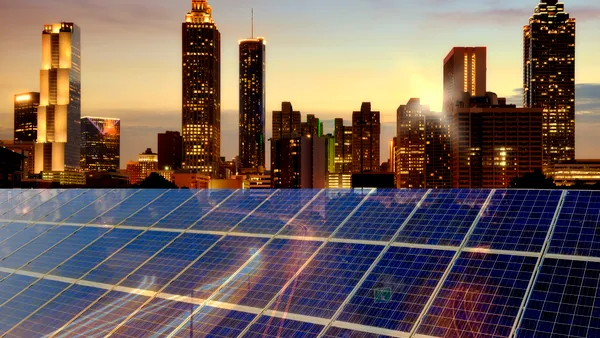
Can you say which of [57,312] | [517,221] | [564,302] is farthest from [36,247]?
[564,302]

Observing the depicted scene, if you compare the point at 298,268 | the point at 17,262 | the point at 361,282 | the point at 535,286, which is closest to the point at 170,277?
the point at 298,268

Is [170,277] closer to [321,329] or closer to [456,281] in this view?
[321,329]

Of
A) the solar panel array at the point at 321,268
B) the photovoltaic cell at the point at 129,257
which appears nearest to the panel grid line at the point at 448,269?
the solar panel array at the point at 321,268

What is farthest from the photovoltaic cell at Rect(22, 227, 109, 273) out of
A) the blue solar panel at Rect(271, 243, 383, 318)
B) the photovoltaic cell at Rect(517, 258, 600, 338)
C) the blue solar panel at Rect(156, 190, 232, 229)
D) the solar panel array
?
the photovoltaic cell at Rect(517, 258, 600, 338)

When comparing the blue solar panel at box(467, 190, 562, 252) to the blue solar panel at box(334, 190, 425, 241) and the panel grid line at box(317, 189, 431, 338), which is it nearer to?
the panel grid line at box(317, 189, 431, 338)

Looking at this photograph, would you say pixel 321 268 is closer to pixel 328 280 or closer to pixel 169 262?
pixel 328 280

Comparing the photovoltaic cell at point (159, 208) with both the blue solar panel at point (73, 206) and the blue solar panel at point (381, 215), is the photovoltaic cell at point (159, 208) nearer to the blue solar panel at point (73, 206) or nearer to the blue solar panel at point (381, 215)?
the blue solar panel at point (73, 206)
